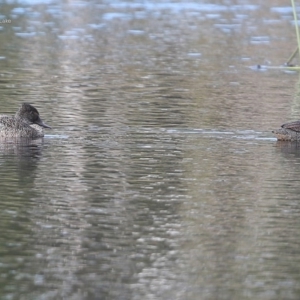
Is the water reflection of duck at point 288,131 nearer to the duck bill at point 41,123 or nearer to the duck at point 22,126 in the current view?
the duck bill at point 41,123

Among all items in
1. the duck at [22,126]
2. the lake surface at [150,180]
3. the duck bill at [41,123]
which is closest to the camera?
the lake surface at [150,180]

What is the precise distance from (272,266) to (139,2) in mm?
48131

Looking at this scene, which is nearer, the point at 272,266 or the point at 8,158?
the point at 272,266

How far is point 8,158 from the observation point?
17.5 meters

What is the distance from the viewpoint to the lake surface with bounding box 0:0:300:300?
439 inches

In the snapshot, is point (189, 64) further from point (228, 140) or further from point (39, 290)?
point (39, 290)

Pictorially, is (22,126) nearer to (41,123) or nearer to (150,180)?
(41,123)

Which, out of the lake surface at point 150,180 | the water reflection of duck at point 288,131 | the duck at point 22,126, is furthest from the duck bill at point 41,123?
the water reflection of duck at point 288,131

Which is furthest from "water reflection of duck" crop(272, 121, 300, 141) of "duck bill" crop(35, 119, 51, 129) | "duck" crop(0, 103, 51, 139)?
"duck" crop(0, 103, 51, 139)

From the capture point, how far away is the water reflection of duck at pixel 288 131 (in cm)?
1933

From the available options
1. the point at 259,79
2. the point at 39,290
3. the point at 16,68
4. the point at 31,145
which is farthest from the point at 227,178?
the point at 16,68

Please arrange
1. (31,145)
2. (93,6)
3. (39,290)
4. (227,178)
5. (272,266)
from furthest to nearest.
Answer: (93,6) → (31,145) → (227,178) → (272,266) → (39,290)

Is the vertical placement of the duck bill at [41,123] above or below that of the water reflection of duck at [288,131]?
above

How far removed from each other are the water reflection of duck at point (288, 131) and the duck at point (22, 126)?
14.0 ft
